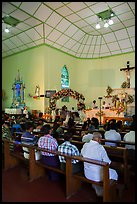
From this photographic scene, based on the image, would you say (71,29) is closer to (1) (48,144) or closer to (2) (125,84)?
(2) (125,84)

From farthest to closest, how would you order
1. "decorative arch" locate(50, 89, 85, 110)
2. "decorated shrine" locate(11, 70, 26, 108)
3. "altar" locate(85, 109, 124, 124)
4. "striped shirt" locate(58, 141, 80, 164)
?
"decorated shrine" locate(11, 70, 26, 108)
"decorative arch" locate(50, 89, 85, 110)
"altar" locate(85, 109, 124, 124)
"striped shirt" locate(58, 141, 80, 164)

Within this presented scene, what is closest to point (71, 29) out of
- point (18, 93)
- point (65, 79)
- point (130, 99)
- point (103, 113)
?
point (65, 79)

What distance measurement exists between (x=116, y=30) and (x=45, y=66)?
5.10m

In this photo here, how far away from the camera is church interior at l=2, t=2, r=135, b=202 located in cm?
914

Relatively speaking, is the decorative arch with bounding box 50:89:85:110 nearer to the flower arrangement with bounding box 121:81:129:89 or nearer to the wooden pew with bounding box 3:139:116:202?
the flower arrangement with bounding box 121:81:129:89

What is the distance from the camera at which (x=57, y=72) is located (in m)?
12.5

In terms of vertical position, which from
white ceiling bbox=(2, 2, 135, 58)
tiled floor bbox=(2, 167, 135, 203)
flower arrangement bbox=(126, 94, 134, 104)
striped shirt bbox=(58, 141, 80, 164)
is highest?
white ceiling bbox=(2, 2, 135, 58)

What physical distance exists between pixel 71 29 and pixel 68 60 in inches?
107

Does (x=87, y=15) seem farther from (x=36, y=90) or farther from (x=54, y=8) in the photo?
(x=36, y=90)

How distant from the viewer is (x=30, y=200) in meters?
3.05

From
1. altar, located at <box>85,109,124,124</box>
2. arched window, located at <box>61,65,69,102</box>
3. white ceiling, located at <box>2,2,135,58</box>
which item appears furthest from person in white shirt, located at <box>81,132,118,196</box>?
arched window, located at <box>61,65,69,102</box>

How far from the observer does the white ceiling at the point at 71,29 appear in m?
8.67

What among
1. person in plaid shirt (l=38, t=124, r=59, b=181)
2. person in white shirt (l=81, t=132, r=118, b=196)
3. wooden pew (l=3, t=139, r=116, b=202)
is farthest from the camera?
person in plaid shirt (l=38, t=124, r=59, b=181)

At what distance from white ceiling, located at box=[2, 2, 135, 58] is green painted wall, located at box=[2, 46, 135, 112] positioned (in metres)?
0.49
